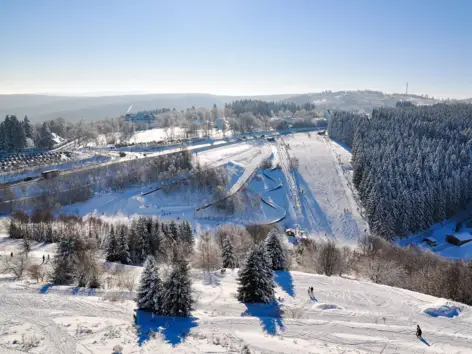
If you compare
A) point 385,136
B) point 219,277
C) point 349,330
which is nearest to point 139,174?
point 219,277

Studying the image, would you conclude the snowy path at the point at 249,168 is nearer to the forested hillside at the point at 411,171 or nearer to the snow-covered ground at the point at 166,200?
the snow-covered ground at the point at 166,200

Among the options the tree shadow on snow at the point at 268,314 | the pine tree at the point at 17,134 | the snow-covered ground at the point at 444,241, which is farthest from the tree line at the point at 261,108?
the tree shadow on snow at the point at 268,314

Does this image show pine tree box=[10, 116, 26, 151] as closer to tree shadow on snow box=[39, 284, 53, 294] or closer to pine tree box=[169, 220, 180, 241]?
pine tree box=[169, 220, 180, 241]

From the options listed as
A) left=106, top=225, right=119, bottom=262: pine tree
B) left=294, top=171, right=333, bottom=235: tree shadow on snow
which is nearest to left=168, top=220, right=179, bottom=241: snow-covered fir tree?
left=106, top=225, right=119, bottom=262: pine tree

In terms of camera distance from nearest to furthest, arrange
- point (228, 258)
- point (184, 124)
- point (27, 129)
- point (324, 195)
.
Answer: point (228, 258), point (324, 195), point (27, 129), point (184, 124)

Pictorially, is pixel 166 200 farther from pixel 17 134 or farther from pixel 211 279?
pixel 17 134

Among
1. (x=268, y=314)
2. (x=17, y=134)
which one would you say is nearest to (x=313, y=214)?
(x=268, y=314)

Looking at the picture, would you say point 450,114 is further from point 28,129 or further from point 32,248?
point 28,129
